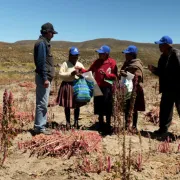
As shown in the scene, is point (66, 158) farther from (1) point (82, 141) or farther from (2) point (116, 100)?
(2) point (116, 100)

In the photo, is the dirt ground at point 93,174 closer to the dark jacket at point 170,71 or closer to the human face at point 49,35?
the dark jacket at point 170,71

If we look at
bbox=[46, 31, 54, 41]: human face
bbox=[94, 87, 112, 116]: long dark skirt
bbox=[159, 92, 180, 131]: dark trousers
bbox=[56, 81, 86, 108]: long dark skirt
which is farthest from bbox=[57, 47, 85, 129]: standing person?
bbox=[159, 92, 180, 131]: dark trousers

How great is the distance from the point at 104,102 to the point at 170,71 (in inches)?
55.6

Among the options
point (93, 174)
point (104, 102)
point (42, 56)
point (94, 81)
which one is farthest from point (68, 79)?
point (93, 174)

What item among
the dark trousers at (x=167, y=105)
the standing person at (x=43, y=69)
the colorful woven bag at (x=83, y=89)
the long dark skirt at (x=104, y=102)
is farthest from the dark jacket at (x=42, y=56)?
the dark trousers at (x=167, y=105)

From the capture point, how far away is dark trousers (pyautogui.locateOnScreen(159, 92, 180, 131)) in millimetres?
6062

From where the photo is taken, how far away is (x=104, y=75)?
6.08 metres

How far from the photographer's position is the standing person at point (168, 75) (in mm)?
5832

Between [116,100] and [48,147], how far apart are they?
6.18ft

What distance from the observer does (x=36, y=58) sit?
5.62 m

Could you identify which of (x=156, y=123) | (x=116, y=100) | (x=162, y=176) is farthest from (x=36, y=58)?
(x=156, y=123)

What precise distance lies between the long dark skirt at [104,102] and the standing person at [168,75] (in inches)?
39.4

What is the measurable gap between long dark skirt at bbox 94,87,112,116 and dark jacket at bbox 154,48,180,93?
105 cm

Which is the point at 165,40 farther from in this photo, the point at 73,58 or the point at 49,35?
the point at 49,35
